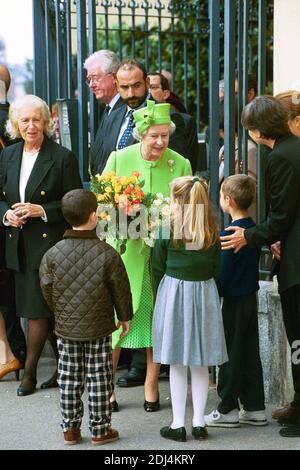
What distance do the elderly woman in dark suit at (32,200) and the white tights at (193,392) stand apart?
4.96ft

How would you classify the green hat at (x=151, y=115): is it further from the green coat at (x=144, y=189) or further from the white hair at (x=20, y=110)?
the white hair at (x=20, y=110)

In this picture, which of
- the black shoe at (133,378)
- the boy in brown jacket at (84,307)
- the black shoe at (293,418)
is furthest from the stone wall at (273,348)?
the boy in brown jacket at (84,307)

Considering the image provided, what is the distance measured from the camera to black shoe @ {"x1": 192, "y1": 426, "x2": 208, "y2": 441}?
563cm

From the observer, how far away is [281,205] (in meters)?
5.57

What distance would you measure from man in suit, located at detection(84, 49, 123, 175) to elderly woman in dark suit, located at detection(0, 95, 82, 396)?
384 millimetres

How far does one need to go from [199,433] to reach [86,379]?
70 cm

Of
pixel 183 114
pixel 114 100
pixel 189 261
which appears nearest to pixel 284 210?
pixel 189 261

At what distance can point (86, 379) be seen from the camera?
5594mm

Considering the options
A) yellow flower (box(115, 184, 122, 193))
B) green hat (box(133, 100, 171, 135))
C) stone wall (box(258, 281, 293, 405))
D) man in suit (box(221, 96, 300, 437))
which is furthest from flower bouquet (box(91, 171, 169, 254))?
stone wall (box(258, 281, 293, 405))

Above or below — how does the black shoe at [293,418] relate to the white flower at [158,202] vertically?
below

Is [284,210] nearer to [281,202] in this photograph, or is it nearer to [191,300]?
[281,202]

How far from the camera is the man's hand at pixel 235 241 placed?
5.77 meters

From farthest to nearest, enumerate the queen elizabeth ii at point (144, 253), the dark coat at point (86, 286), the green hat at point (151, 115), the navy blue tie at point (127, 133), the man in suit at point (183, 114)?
the man in suit at point (183, 114) → the navy blue tie at point (127, 133) → the queen elizabeth ii at point (144, 253) → the green hat at point (151, 115) → the dark coat at point (86, 286)
